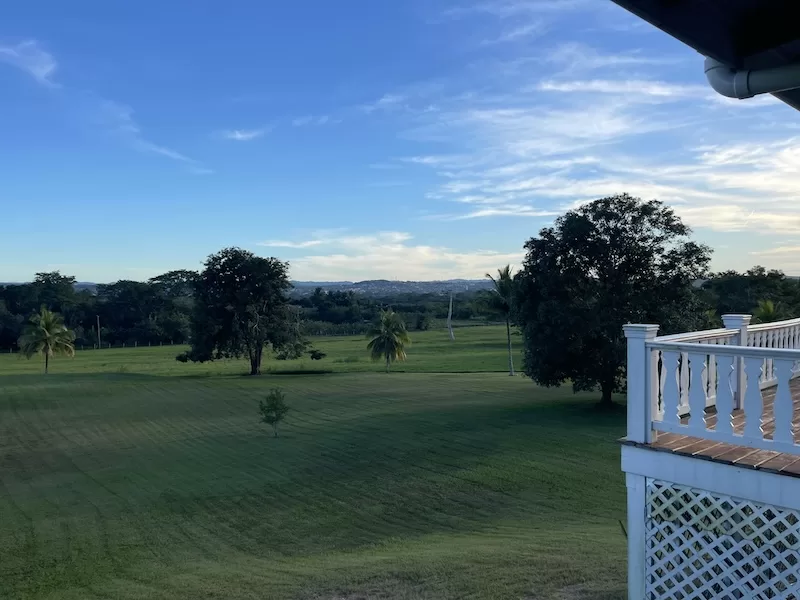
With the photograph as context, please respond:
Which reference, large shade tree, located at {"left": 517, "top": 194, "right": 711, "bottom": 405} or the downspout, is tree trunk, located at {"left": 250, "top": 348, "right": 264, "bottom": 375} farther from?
the downspout

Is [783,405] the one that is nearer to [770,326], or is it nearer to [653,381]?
[653,381]

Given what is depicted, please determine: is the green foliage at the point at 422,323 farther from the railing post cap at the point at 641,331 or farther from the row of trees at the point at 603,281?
the railing post cap at the point at 641,331

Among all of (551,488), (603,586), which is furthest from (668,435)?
(551,488)

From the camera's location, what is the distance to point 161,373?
4378 centimetres

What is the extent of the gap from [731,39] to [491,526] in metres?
8.50

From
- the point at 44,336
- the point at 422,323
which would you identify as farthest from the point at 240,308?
the point at 422,323

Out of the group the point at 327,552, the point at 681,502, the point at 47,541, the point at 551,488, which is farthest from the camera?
the point at 551,488

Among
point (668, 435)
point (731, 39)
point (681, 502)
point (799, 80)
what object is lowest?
point (681, 502)

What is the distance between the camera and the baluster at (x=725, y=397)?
15.7ft

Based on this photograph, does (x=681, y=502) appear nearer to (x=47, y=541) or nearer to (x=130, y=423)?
(x=47, y=541)

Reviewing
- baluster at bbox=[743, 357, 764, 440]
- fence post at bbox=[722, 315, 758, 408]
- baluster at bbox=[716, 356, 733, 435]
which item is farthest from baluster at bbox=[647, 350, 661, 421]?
fence post at bbox=[722, 315, 758, 408]

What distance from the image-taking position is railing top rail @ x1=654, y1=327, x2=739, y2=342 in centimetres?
549

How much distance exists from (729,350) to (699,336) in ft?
4.33

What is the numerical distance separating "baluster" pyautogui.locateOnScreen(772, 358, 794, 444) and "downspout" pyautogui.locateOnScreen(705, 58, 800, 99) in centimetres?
271
